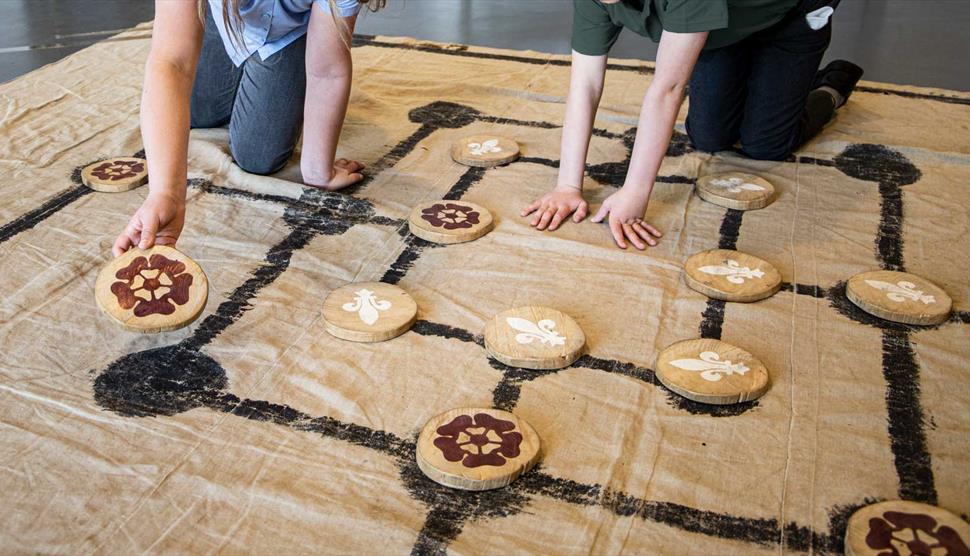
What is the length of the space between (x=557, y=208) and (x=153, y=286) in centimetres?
79

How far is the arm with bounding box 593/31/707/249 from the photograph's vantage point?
1.51m

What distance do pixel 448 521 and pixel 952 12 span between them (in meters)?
3.48

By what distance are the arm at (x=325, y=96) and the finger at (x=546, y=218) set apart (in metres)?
0.44

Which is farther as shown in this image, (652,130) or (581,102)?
(581,102)

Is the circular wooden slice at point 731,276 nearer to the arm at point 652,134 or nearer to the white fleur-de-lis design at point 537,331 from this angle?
the arm at point 652,134

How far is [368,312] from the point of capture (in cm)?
137

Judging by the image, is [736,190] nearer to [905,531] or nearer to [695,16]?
[695,16]

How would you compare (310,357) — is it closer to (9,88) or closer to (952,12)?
(9,88)

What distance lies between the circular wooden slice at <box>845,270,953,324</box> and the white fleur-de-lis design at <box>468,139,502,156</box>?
0.86 meters

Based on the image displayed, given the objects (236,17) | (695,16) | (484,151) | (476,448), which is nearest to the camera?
(476,448)

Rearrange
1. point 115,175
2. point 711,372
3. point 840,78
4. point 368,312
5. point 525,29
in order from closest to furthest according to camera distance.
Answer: point 711,372 → point 368,312 → point 115,175 → point 840,78 → point 525,29

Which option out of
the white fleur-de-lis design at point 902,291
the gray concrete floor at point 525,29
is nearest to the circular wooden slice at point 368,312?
the white fleur-de-lis design at point 902,291

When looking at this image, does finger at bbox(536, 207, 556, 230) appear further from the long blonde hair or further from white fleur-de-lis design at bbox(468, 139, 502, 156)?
the long blonde hair

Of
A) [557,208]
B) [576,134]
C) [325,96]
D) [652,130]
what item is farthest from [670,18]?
[325,96]
